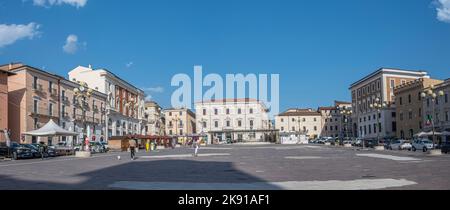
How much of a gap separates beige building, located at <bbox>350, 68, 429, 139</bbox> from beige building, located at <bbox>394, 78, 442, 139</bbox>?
2154 millimetres

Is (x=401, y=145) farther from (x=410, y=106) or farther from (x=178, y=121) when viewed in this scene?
(x=178, y=121)

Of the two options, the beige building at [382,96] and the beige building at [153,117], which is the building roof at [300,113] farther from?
the beige building at [382,96]

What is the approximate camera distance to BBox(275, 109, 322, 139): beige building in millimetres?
143875

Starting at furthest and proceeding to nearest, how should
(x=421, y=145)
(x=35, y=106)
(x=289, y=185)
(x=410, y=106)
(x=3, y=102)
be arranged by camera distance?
1. (x=410, y=106)
2. (x=35, y=106)
3. (x=3, y=102)
4. (x=421, y=145)
5. (x=289, y=185)

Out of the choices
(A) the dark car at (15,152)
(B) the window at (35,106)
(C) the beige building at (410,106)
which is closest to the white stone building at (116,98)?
(B) the window at (35,106)

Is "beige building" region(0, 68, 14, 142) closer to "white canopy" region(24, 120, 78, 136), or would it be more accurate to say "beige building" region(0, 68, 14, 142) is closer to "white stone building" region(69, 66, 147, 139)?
"white canopy" region(24, 120, 78, 136)

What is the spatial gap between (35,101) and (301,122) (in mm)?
103072

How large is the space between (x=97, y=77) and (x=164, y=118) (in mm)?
64694

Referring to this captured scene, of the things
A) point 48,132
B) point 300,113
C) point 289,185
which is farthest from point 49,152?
point 300,113

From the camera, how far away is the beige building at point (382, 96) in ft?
287

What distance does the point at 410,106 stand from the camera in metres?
78.5

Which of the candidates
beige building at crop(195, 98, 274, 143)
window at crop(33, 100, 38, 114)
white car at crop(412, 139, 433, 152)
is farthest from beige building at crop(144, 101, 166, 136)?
white car at crop(412, 139, 433, 152)

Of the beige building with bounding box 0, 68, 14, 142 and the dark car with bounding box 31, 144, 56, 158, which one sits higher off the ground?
the beige building with bounding box 0, 68, 14, 142
